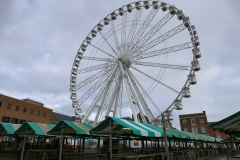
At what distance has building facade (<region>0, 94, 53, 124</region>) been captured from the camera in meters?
34.3

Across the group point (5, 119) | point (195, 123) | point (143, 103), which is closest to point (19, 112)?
point (5, 119)

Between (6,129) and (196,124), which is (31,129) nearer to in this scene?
(6,129)

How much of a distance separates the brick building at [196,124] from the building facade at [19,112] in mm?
35331

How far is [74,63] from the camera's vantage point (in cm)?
2289

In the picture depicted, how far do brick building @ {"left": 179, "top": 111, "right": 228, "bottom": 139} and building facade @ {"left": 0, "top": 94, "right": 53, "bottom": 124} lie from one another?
3533 centimetres

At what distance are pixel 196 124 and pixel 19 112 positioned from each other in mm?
42262

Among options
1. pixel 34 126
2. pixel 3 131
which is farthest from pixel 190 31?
pixel 3 131

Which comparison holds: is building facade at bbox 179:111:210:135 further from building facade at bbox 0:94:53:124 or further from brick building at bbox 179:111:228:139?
building facade at bbox 0:94:53:124

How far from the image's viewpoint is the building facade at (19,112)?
113 feet

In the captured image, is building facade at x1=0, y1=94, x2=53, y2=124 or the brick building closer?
building facade at x1=0, y1=94, x2=53, y2=124

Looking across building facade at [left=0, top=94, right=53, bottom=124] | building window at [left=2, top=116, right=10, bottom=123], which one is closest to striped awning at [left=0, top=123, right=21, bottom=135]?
building facade at [left=0, top=94, right=53, bottom=124]

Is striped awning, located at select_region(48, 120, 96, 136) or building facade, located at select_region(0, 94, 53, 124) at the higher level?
building facade, located at select_region(0, 94, 53, 124)

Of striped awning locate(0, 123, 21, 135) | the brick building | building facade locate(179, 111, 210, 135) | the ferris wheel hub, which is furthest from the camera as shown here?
building facade locate(179, 111, 210, 135)

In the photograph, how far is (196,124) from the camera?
48375 millimetres
